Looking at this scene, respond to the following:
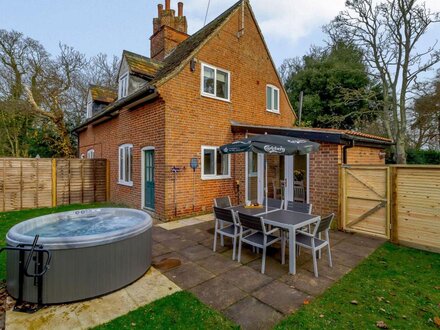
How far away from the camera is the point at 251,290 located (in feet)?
12.3

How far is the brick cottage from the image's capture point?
25.6 ft

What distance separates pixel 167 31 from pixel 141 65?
435 centimetres

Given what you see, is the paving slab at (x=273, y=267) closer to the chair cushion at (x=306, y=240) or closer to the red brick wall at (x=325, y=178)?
the chair cushion at (x=306, y=240)

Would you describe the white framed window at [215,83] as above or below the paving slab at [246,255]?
above

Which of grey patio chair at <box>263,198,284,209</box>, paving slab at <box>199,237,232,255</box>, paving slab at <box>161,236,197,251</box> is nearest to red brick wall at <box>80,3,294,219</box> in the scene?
paving slab at <box>161,236,197,251</box>

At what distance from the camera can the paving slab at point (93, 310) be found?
2.96 metres

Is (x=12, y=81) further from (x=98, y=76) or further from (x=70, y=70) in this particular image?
(x=98, y=76)

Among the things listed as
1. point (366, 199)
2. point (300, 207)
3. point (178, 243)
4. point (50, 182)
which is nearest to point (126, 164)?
point (50, 182)

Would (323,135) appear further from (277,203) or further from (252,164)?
(252,164)

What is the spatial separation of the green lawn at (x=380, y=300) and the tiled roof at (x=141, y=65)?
10620 mm

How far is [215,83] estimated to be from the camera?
966 cm

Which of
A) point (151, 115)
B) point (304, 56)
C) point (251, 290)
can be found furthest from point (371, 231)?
point (304, 56)

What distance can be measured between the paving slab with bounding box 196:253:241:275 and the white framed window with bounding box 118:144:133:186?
21.4 feet

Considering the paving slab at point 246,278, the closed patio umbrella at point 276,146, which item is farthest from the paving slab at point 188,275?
the closed patio umbrella at point 276,146
